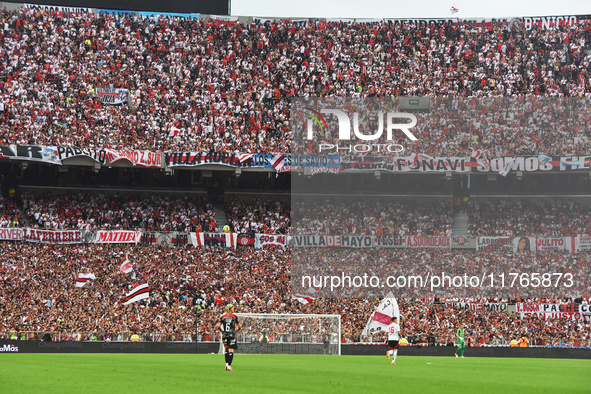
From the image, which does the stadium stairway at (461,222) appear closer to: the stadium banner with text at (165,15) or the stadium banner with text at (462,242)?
the stadium banner with text at (462,242)

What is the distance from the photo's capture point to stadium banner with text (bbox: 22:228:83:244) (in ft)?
164

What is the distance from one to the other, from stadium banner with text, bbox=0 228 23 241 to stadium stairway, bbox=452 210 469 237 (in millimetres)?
27321

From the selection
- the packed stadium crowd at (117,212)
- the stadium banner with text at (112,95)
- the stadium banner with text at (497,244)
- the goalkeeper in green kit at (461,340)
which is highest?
the stadium banner with text at (112,95)

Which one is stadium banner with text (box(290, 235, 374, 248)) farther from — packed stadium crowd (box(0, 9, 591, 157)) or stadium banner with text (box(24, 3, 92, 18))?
stadium banner with text (box(24, 3, 92, 18))

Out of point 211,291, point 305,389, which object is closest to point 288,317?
point 211,291

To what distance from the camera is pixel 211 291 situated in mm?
47281

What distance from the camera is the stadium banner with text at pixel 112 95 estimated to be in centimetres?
5597

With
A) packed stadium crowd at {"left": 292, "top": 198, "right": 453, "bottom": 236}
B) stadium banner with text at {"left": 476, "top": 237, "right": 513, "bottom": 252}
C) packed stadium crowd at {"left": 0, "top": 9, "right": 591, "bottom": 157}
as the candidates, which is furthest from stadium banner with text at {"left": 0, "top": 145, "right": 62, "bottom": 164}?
stadium banner with text at {"left": 476, "top": 237, "right": 513, "bottom": 252}

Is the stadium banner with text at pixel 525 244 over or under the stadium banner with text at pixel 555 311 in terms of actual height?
over

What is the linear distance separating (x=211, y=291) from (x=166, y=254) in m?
4.96

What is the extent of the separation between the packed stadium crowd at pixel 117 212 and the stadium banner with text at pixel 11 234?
1.67m

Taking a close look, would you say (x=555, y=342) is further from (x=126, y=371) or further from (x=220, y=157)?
(x=126, y=371)

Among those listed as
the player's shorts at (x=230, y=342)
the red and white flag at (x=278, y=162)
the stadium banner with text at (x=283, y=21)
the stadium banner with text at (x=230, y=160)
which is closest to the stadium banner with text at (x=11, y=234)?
the stadium banner with text at (x=230, y=160)

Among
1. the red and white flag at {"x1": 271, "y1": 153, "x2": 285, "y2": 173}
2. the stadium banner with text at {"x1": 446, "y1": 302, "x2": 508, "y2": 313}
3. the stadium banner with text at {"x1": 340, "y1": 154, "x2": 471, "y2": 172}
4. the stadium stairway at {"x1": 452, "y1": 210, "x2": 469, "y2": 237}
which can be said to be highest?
the red and white flag at {"x1": 271, "y1": 153, "x2": 285, "y2": 173}
